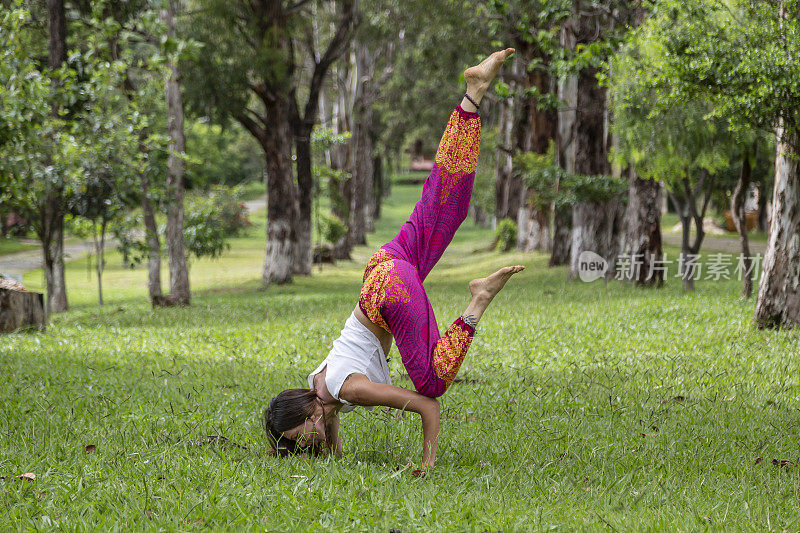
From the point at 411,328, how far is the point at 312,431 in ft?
2.82

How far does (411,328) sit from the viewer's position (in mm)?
3953

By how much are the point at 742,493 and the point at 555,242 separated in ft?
56.9

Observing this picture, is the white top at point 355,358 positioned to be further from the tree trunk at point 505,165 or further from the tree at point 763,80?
the tree trunk at point 505,165

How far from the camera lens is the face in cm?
425

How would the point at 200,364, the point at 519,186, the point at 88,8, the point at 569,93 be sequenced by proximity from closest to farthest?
the point at 200,364 → the point at 88,8 → the point at 569,93 → the point at 519,186

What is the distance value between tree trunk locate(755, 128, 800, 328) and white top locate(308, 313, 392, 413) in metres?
6.63

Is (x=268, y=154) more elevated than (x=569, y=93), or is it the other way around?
(x=569, y=93)

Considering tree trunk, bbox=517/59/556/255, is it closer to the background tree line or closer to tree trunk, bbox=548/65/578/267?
the background tree line

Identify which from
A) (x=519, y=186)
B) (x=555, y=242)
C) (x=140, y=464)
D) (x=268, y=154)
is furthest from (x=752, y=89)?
(x=519, y=186)

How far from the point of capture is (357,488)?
3900 millimetres

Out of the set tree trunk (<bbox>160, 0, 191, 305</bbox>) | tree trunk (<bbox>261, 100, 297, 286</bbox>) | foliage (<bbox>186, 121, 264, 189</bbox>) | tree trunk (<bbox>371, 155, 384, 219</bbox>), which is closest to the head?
tree trunk (<bbox>160, 0, 191, 305</bbox>)

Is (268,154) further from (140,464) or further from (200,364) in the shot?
(140,464)

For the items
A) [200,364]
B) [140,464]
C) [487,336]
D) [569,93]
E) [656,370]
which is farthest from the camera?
[569,93]

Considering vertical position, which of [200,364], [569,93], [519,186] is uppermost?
[569,93]
